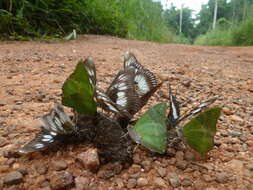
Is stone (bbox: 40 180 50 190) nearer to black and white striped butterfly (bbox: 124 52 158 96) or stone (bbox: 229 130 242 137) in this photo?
black and white striped butterfly (bbox: 124 52 158 96)

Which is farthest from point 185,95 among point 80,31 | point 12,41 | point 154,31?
point 154,31

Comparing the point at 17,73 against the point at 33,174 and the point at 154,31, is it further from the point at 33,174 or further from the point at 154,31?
the point at 154,31

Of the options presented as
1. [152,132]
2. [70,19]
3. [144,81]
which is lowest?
[152,132]

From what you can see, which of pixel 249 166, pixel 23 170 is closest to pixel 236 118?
pixel 249 166

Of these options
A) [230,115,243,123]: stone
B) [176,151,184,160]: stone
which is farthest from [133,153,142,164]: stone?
[230,115,243,123]: stone

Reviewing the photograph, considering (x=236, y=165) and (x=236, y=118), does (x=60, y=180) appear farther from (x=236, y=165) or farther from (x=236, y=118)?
(x=236, y=118)

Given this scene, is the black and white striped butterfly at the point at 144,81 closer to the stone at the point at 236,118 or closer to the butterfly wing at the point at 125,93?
the butterfly wing at the point at 125,93

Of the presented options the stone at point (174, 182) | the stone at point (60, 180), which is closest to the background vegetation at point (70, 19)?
the stone at point (60, 180)

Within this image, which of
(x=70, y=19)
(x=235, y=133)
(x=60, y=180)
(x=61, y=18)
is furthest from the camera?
(x=70, y=19)
